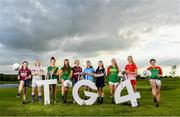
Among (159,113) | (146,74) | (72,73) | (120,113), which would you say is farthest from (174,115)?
(72,73)

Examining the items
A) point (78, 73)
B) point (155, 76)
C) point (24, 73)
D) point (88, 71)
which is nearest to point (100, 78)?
point (88, 71)

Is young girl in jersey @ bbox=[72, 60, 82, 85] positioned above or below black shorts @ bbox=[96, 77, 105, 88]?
above

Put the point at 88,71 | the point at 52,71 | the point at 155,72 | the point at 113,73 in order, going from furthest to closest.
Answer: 1. the point at 88,71
2. the point at 52,71
3. the point at 113,73
4. the point at 155,72

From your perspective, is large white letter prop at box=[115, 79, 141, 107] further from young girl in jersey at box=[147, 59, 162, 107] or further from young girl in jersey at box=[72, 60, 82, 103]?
young girl in jersey at box=[72, 60, 82, 103]

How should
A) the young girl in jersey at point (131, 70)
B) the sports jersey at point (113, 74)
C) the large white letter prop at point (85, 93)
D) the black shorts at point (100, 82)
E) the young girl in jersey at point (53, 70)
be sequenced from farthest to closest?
the black shorts at point (100, 82) < the young girl in jersey at point (53, 70) < the sports jersey at point (113, 74) < the young girl in jersey at point (131, 70) < the large white letter prop at point (85, 93)

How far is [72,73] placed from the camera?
68.3 ft

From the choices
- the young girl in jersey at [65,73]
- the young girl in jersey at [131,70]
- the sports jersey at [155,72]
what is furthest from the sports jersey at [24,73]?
the sports jersey at [155,72]

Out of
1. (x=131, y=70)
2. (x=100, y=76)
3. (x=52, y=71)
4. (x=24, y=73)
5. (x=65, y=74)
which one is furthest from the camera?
(x=24, y=73)

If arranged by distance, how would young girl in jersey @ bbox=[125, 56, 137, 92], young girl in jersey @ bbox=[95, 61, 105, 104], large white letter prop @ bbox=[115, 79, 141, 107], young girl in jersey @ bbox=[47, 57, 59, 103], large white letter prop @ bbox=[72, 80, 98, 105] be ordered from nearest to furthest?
large white letter prop @ bbox=[115, 79, 141, 107] → large white letter prop @ bbox=[72, 80, 98, 105] → young girl in jersey @ bbox=[125, 56, 137, 92] → young girl in jersey @ bbox=[47, 57, 59, 103] → young girl in jersey @ bbox=[95, 61, 105, 104]

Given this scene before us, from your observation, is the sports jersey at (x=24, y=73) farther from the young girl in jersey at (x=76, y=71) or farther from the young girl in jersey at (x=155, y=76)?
the young girl in jersey at (x=155, y=76)

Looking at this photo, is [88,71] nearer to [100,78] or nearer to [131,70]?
[100,78]

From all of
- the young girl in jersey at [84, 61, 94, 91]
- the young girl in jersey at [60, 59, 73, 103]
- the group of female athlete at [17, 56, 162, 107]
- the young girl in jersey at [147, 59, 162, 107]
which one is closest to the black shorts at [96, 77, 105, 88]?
the group of female athlete at [17, 56, 162, 107]

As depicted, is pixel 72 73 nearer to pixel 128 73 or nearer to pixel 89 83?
pixel 89 83

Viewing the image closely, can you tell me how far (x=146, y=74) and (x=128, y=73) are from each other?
1.04 m
